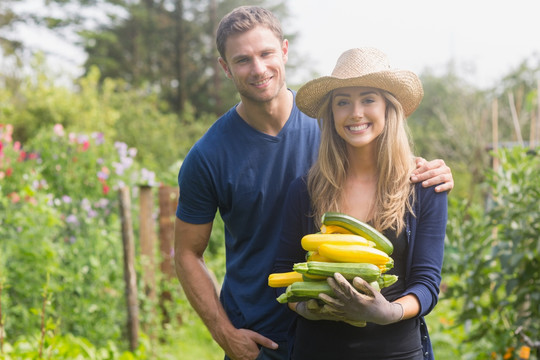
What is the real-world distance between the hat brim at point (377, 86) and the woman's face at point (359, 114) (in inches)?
1.4

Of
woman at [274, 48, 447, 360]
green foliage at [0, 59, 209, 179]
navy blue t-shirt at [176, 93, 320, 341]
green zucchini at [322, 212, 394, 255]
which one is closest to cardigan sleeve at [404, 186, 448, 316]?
woman at [274, 48, 447, 360]

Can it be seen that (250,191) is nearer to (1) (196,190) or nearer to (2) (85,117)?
(1) (196,190)

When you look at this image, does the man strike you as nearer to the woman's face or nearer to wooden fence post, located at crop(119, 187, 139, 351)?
the woman's face

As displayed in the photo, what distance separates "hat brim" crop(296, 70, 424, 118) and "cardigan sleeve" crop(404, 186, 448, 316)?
440mm

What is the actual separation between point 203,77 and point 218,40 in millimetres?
25100

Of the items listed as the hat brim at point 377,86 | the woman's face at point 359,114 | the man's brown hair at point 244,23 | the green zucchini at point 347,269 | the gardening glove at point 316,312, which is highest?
the man's brown hair at point 244,23

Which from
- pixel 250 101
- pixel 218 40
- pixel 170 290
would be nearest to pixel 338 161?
pixel 250 101

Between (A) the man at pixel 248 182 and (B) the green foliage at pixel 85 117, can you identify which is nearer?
(A) the man at pixel 248 182

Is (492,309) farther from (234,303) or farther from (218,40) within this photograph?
(218,40)

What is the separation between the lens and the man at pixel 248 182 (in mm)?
2574

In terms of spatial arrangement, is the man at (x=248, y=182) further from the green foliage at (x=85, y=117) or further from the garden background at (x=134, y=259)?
the green foliage at (x=85, y=117)

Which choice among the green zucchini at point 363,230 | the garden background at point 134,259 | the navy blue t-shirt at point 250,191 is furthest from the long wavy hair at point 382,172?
the garden background at point 134,259

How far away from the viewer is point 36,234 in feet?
13.6

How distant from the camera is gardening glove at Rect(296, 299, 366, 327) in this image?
73.0 inches
